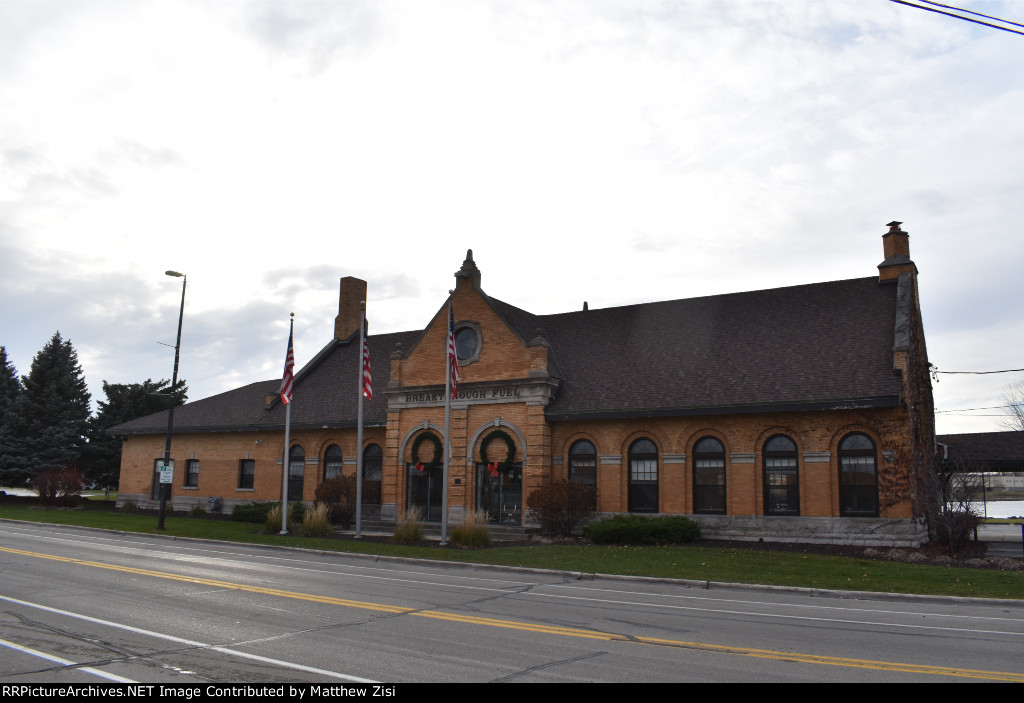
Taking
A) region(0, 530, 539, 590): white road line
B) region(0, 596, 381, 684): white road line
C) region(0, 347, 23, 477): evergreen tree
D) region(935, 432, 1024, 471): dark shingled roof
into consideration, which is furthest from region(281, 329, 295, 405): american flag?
region(0, 347, 23, 477): evergreen tree

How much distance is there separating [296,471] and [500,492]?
39.4 ft

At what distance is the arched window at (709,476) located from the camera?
26.2m

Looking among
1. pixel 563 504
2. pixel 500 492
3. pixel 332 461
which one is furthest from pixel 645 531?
pixel 332 461


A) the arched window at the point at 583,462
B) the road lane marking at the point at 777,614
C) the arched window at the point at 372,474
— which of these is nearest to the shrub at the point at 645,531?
the arched window at the point at 583,462

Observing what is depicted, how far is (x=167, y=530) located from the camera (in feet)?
94.0

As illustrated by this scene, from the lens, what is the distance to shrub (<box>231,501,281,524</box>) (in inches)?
1344

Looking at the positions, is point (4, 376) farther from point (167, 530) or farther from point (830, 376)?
point (830, 376)

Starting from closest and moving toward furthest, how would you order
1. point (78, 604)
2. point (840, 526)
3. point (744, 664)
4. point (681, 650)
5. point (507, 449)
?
point (744, 664), point (681, 650), point (78, 604), point (840, 526), point (507, 449)

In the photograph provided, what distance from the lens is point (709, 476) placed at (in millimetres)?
26469

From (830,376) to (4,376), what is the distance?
195ft

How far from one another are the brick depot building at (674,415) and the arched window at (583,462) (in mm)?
56

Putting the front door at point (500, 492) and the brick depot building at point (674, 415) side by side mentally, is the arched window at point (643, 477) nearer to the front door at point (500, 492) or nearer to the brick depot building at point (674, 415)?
the brick depot building at point (674, 415)

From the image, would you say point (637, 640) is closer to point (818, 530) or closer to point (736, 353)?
point (818, 530)
